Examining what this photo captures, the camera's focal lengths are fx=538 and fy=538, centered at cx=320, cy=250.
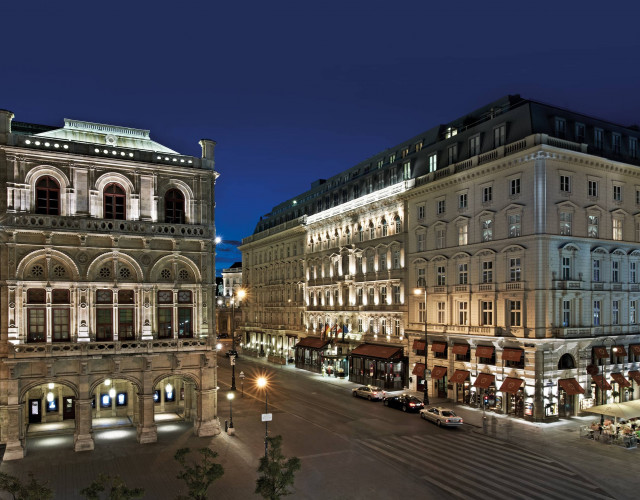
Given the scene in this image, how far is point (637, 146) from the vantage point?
52.6 meters

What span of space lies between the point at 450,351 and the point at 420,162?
68.4ft

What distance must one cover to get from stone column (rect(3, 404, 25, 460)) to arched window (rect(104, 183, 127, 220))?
13344 millimetres

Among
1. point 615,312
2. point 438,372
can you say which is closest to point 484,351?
point 438,372

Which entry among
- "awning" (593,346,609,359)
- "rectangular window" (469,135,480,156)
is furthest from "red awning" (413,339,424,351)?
"rectangular window" (469,135,480,156)

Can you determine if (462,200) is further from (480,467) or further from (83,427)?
(83,427)

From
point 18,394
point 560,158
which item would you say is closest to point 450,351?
point 560,158

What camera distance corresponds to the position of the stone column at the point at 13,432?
31.9 metres

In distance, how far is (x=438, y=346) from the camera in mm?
52312

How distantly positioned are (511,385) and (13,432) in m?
35.8

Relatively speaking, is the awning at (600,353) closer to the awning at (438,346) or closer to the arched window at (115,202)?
the awning at (438,346)

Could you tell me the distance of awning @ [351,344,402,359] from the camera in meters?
58.2

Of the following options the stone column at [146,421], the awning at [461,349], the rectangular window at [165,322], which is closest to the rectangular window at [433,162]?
the awning at [461,349]

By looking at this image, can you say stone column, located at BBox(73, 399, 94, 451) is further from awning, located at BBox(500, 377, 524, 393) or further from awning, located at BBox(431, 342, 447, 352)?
awning, located at BBox(431, 342, 447, 352)

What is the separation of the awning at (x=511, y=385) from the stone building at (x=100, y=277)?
76.4 ft
